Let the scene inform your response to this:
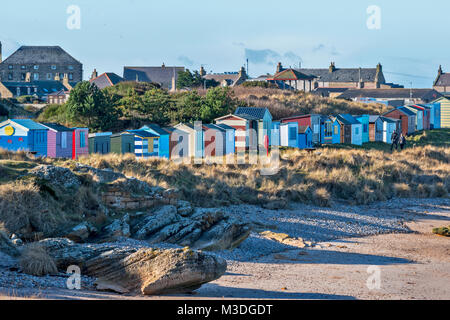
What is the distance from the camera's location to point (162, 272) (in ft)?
40.2

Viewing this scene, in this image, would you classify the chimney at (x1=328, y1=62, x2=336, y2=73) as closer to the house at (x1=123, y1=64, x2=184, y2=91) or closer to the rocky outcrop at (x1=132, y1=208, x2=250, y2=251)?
the house at (x1=123, y1=64, x2=184, y2=91)

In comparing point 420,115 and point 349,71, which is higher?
point 349,71

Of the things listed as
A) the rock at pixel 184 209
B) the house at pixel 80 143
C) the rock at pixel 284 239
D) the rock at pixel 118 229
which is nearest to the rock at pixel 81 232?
the rock at pixel 118 229

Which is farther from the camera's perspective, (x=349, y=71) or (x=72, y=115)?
(x=349, y=71)

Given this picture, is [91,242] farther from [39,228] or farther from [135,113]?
[135,113]

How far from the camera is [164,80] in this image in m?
82.1

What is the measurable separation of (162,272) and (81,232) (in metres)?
4.71

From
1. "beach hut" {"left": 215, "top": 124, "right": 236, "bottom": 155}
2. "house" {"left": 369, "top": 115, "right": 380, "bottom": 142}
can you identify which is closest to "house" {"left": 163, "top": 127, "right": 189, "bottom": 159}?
"beach hut" {"left": 215, "top": 124, "right": 236, "bottom": 155}

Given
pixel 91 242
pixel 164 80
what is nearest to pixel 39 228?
pixel 91 242

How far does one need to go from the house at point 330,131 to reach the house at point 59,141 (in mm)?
19494

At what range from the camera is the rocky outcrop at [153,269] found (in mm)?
12195

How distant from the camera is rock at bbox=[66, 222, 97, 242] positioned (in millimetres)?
16109

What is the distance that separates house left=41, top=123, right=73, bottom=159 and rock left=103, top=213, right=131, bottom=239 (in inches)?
435
